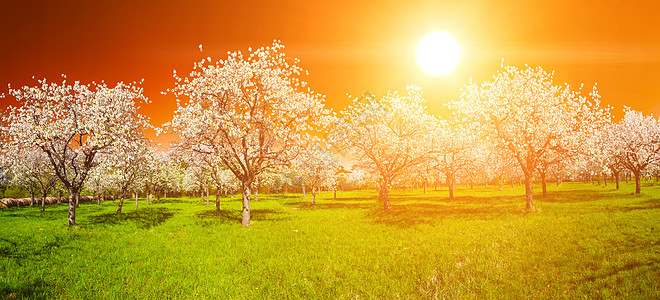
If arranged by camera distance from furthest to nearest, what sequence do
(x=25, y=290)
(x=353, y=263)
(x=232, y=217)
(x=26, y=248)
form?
(x=232, y=217)
(x=26, y=248)
(x=353, y=263)
(x=25, y=290)

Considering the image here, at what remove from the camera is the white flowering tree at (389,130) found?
3375 cm

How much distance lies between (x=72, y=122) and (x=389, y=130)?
99.9 ft

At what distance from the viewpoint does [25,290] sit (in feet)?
32.6

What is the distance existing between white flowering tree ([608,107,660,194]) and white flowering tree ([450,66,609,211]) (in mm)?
27144

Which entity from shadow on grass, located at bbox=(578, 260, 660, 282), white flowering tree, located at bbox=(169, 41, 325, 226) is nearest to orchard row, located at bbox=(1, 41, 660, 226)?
white flowering tree, located at bbox=(169, 41, 325, 226)

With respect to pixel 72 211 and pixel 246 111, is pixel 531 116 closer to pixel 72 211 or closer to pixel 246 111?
pixel 246 111

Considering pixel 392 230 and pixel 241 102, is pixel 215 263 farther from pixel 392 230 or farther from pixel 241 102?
pixel 241 102

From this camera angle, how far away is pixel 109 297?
950cm

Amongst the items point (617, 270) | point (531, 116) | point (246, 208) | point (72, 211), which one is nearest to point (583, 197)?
point (531, 116)

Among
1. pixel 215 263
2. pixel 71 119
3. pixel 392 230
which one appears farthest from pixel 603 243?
pixel 71 119

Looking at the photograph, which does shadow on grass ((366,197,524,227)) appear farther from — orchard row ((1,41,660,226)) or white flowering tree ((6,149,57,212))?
white flowering tree ((6,149,57,212))

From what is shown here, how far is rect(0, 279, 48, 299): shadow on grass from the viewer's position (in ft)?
31.0

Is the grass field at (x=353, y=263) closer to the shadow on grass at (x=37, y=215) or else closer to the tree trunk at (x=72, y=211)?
the tree trunk at (x=72, y=211)

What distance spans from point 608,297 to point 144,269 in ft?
52.9
